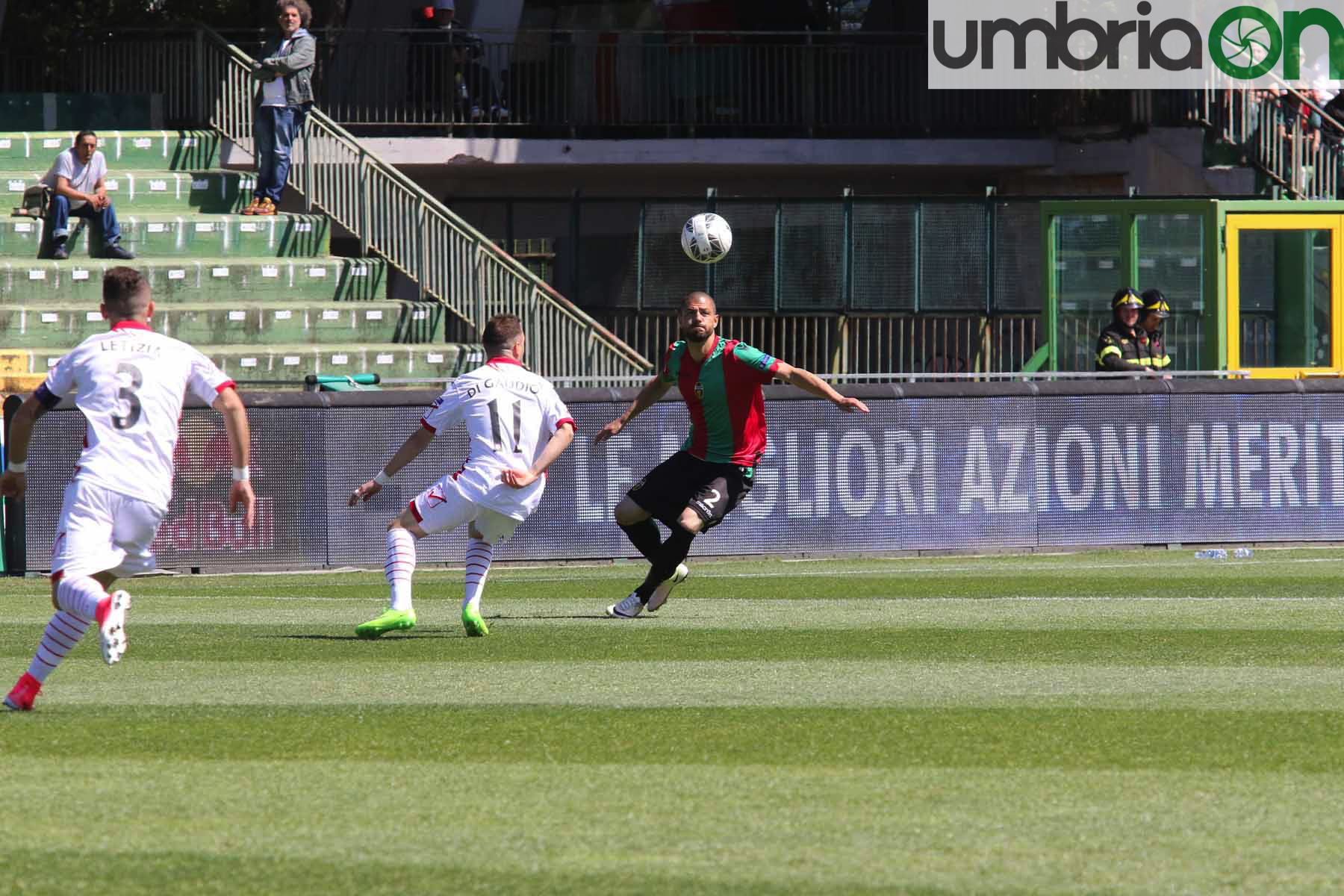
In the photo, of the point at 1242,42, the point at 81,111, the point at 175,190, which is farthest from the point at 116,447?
the point at 1242,42

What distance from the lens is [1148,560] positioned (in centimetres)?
1834

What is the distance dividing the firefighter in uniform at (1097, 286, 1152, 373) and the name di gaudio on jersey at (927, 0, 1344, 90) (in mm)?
10344

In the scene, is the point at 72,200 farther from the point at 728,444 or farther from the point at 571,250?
the point at 728,444

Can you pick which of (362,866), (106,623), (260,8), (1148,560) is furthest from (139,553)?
(260,8)

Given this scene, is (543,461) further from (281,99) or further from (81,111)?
(81,111)

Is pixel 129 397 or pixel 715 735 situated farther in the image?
pixel 129 397

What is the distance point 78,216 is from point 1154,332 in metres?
12.3

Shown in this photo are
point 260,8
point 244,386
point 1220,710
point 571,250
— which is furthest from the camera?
point 260,8

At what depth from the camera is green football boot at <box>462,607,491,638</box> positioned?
1201cm

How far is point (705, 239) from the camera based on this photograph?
19.0m

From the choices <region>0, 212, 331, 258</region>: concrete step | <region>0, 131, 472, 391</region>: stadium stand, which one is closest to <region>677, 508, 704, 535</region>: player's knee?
<region>0, 131, 472, 391</region>: stadium stand

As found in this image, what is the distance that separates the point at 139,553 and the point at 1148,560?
11.4m

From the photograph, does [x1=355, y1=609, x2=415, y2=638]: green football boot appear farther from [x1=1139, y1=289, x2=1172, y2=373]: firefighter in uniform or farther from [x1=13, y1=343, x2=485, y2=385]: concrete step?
[x1=13, y1=343, x2=485, y2=385]: concrete step

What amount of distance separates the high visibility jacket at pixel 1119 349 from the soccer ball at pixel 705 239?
3841 millimetres
